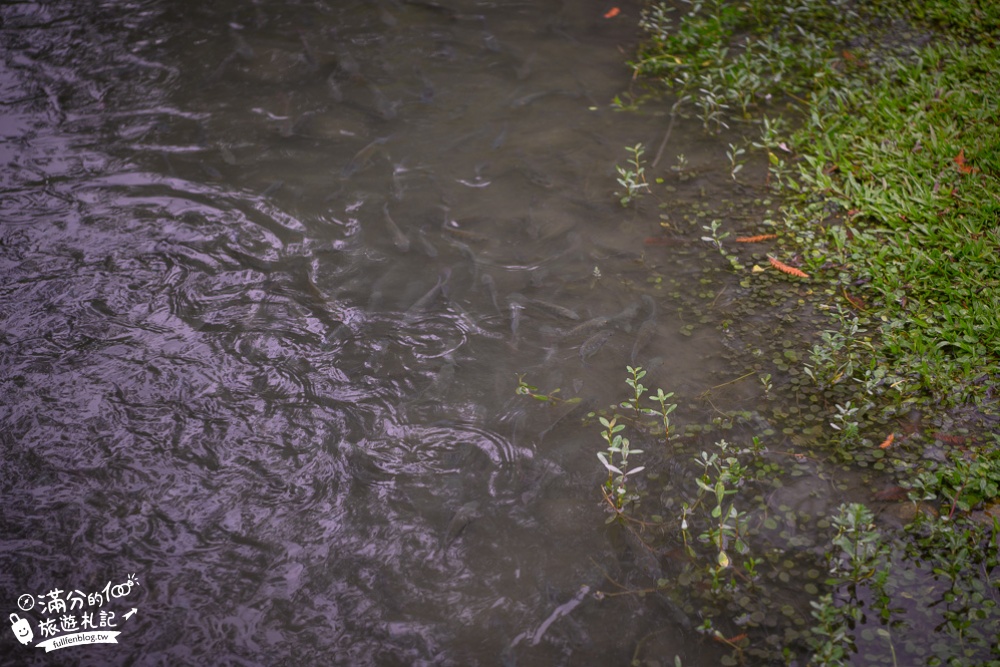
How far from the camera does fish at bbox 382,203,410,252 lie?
4438 mm

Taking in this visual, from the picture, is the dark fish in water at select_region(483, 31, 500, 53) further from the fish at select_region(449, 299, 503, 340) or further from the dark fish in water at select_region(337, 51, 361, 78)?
the fish at select_region(449, 299, 503, 340)

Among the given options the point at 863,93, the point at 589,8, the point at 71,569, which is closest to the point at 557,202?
the point at 863,93

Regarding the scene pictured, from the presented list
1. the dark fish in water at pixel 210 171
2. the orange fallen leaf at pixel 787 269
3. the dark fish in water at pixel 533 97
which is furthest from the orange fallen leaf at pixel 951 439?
the dark fish in water at pixel 210 171

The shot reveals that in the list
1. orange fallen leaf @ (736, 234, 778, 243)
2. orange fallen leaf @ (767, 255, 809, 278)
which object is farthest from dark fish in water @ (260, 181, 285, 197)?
orange fallen leaf @ (767, 255, 809, 278)

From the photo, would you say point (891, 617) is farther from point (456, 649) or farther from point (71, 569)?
point (71, 569)

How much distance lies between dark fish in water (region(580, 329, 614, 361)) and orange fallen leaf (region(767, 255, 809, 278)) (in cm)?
104

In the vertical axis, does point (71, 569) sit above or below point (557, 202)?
below

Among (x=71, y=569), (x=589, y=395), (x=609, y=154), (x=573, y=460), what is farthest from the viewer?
(x=609, y=154)

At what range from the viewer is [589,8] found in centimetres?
652

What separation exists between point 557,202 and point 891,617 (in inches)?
115

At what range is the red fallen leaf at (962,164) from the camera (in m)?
4.33

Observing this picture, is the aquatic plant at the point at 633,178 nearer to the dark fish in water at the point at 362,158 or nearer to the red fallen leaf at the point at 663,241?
the red fallen leaf at the point at 663,241

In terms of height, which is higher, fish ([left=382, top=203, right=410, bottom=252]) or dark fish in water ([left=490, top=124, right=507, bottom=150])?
dark fish in water ([left=490, top=124, right=507, bottom=150])

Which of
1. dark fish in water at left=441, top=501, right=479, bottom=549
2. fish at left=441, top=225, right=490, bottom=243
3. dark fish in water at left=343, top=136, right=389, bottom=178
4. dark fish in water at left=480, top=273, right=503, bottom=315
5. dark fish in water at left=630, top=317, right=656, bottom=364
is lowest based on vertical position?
dark fish in water at left=441, top=501, right=479, bottom=549
